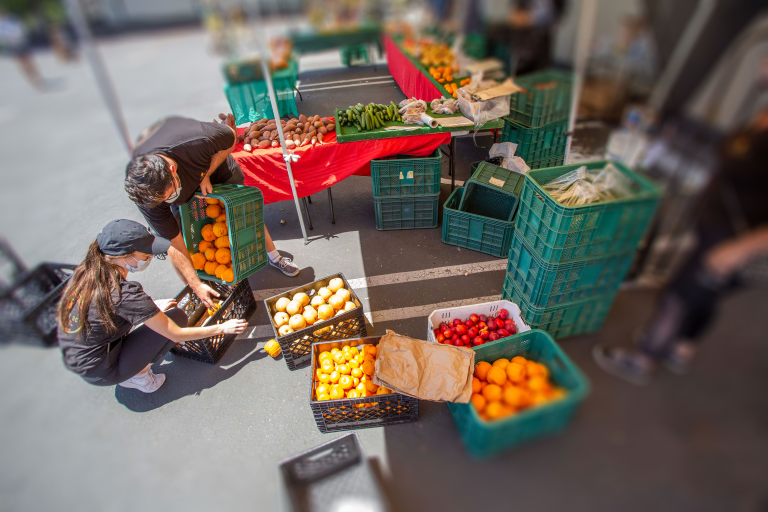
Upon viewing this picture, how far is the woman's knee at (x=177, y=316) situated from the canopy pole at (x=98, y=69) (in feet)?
5.33

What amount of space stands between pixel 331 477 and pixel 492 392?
1.35 m

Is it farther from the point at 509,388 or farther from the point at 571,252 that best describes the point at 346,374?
the point at 571,252

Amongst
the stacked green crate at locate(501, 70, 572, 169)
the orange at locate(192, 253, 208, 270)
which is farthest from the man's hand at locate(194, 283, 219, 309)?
the stacked green crate at locate(501, 70, 572, 169)

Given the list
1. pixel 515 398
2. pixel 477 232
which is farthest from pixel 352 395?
pixel 477 232

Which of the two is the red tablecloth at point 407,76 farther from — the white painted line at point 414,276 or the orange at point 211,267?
the orange at point 211,267

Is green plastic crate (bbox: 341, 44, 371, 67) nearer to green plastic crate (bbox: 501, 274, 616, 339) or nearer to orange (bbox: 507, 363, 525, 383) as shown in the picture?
green plastic crate (bbox: 501, 274, 616, 339)

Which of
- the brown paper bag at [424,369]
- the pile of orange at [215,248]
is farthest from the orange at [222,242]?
the brown paper bag at [424,369]

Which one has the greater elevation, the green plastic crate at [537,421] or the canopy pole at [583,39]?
the canopy pole at [583,39]

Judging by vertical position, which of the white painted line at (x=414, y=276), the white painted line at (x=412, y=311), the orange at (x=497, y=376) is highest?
the orange at (x=497, y=376)

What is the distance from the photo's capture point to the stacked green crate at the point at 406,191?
14.9 ft

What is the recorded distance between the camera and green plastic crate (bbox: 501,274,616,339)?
1.84m

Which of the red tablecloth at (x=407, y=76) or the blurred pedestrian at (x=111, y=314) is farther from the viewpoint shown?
the red tablecloth at (x=407, y=76)

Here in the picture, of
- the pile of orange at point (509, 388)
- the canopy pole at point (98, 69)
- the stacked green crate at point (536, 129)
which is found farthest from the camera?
the stacked green crate at point (536, 129)

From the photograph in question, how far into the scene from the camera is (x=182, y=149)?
325cm
